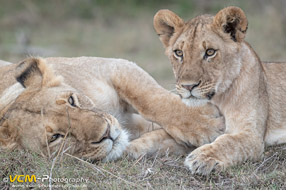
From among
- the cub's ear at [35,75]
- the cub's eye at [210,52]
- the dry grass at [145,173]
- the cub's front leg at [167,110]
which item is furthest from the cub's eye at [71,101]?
the cub's eye at [210,52]

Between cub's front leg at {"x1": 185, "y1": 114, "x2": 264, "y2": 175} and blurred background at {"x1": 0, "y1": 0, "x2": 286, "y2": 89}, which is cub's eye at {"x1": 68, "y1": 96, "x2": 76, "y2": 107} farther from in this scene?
blurred background at {"x1": 0, "y1": 0, "x2": 286, "y2": 89}

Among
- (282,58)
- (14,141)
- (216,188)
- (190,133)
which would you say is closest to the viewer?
(216,188)

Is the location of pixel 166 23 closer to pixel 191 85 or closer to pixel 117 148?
pixel 191 85

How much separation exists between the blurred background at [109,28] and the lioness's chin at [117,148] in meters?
3.86

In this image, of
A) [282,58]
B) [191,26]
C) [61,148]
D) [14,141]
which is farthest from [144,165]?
[282,58]

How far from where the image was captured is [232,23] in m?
3.37

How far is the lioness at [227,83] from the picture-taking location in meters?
3.10

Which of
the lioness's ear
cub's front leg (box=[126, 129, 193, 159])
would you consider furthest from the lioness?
the lioness's ear

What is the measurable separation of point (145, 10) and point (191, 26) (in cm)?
1030

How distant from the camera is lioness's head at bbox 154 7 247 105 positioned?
3170 millimetres

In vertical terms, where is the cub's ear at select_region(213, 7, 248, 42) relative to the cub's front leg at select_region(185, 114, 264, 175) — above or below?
above

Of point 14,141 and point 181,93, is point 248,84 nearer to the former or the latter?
point 181,93

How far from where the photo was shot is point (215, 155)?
9.66 ft

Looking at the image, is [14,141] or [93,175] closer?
[93,175]
